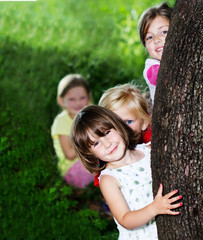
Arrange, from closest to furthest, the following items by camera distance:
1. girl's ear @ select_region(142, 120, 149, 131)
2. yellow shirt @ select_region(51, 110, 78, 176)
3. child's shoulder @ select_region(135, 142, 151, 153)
Answer: child's shoulder @ select_region(135, 142, 151, 153)
girl's ear @ select_region(142, 120, 149, 131)
yellow shirt @ select_region(51, 110, 78, 176)

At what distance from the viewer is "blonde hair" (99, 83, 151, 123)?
3.40m

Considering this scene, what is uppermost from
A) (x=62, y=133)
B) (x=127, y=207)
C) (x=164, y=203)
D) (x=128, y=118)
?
(x=128, y=118)

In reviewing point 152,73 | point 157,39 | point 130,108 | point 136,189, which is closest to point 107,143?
point 136,189

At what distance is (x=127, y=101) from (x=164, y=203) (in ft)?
4.19

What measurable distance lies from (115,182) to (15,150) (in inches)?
145

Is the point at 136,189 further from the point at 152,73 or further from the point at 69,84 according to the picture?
the point at 69,84

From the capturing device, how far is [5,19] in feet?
32.4

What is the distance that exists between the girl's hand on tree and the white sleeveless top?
43 centimetres

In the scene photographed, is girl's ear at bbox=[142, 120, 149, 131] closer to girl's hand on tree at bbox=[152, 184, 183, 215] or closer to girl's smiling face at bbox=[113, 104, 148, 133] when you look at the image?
girl's smiling face at bbox=[113, 104, 148, 133]

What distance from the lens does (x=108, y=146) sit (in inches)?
108

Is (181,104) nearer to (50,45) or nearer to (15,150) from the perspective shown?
(15,150)

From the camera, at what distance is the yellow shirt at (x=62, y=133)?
616 centimetres

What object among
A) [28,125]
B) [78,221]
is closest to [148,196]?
[78,221]

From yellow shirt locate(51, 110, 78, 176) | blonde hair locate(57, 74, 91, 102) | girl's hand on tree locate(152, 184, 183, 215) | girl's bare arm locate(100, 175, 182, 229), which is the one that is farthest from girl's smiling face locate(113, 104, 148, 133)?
blonde hair locate(57, 74, 91, 102)
